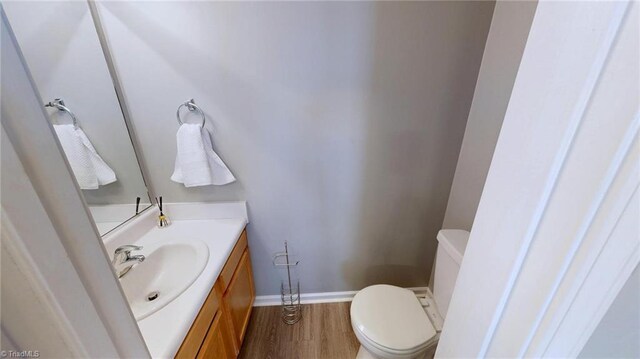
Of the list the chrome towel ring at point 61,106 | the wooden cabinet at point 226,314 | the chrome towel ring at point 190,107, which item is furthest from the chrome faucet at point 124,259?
the chrome towel ring at point 190,107

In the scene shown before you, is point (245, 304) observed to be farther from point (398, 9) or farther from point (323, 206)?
point (398, 9)

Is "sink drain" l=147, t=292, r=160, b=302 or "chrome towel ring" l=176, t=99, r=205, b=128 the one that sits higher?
"chrome towel ring" l=176, t=99, r=205, b=128

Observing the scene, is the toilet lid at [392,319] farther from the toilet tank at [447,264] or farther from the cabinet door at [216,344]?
the cabinet door at [216,344]

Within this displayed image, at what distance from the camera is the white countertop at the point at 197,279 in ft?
2.32

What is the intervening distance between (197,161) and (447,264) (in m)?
1.46

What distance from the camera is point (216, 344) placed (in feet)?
3.30

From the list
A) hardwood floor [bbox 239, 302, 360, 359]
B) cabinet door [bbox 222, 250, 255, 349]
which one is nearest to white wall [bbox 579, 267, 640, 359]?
cabinet door [bbox 222, 250, 255, 349]

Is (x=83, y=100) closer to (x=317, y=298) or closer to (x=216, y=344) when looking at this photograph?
(x=216, y=344)

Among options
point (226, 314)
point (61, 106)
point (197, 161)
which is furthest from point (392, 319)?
point (61, 106)

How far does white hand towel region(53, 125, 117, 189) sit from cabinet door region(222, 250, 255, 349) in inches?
31.0

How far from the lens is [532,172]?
1.15 ft

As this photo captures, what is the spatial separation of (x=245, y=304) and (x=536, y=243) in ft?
4.98

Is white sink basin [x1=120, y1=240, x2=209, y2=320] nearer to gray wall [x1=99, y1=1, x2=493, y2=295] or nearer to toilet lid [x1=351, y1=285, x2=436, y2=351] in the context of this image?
gray wall [x1=99, y1=1, x2=493, y2=295]

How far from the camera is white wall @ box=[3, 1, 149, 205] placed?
32.5 inches
